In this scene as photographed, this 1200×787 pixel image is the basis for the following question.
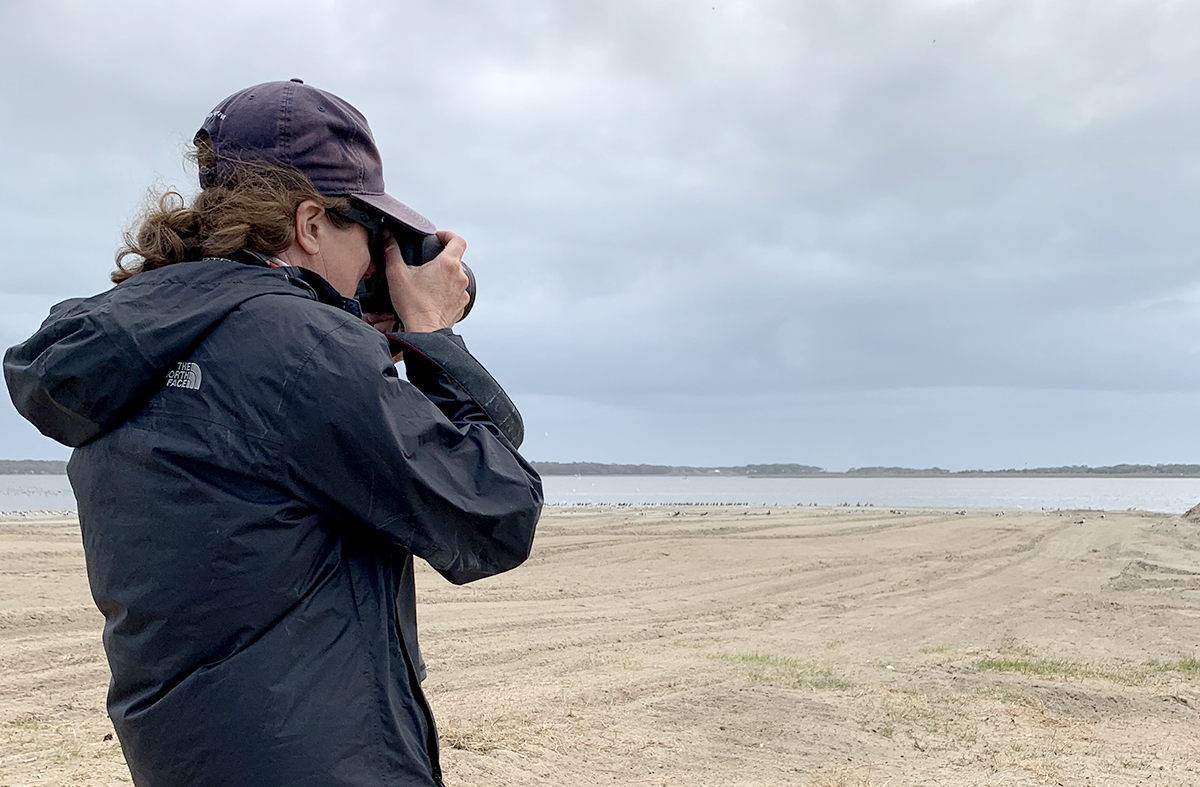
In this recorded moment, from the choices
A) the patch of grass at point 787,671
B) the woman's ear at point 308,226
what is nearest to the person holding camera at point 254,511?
the woman's ear at point 308,226

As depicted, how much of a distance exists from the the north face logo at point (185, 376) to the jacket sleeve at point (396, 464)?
151mm

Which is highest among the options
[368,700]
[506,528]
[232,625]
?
[506,528]

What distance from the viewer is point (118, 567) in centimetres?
143

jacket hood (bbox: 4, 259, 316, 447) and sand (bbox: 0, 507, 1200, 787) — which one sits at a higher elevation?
jacket hood (bbox: 4, 259, 316, 447)

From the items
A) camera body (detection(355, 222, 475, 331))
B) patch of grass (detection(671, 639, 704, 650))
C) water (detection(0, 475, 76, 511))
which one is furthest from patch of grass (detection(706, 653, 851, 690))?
water (detection(0, 475, 76, 511))

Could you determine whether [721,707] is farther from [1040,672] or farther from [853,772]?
[1040,672]

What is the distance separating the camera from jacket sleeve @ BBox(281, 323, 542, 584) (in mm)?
1395

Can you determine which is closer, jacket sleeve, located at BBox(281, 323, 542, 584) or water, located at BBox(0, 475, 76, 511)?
jacket sleeve, located at BBox(281, 323, 542, 584)

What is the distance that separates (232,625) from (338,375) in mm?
397

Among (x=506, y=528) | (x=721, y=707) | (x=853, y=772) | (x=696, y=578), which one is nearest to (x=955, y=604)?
(x=696, y=578)

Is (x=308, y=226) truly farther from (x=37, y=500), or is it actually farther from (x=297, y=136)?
(x=37, y=500)

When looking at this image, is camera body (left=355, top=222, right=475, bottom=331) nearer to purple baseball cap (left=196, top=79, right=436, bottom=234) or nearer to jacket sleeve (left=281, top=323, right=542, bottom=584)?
purple baseball cap (left=196, top=79, right=436, bottom=234)

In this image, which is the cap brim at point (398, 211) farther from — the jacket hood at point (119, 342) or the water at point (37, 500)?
the water at point (37, 500)

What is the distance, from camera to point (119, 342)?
1394 millimetres
